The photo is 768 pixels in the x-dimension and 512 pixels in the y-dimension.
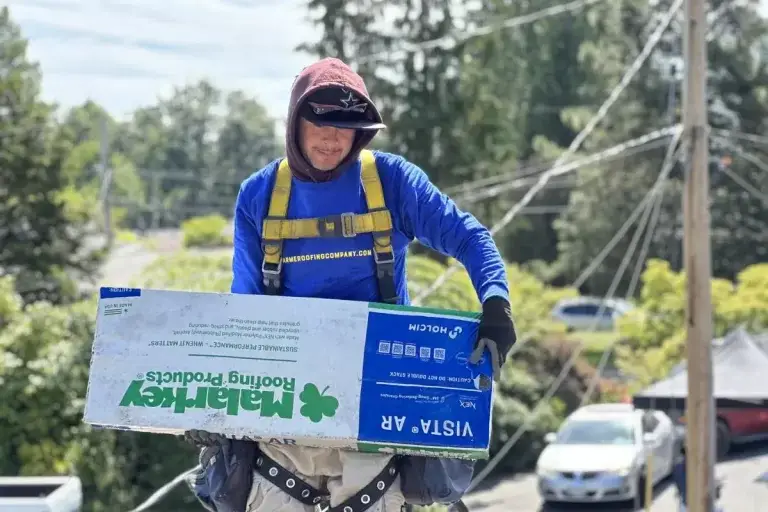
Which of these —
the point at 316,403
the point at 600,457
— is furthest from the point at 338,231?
the point at 600,457

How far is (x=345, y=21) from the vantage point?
2888 centimetres

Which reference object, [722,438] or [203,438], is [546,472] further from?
[203,438]

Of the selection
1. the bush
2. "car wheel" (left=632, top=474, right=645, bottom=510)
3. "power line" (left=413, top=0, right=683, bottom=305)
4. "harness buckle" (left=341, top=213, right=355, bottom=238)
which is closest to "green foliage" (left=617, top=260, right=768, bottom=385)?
"car wheel" (left=632, top=474, right=645, bottom=510)

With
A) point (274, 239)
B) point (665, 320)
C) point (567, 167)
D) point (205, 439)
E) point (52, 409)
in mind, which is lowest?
point (52, 409)

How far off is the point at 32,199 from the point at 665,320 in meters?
12.5

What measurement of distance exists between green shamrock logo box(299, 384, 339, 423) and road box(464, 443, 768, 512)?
13.9 meters

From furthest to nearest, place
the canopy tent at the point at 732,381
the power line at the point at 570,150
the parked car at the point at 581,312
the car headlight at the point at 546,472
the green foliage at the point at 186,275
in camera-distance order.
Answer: the parked car at the point at 581,312 < the canopy tent at the point at 732,381 < the car headlight at the point at 546,472 < the green foliage at the point at 186,275 < the power line at the point at 570,150

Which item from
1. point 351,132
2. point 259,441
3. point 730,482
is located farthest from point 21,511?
point 730,482

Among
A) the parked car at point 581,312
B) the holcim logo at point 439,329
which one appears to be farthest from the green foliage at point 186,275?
the parked car at point 581,312

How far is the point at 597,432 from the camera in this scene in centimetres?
1736

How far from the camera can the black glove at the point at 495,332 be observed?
2859 mm

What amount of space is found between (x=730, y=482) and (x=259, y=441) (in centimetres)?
1675

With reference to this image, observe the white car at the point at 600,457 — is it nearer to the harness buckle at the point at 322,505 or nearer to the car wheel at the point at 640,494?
the car wheel at the point at 640,494

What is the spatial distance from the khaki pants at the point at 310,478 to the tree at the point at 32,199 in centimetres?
1617
